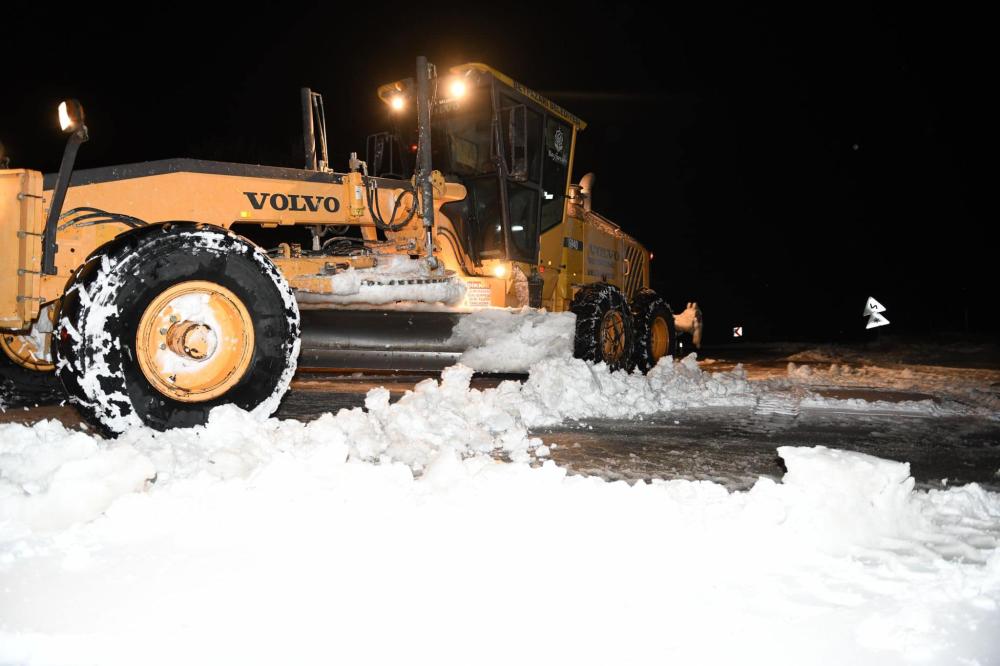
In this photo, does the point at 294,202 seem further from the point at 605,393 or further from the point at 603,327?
the point at 603,327

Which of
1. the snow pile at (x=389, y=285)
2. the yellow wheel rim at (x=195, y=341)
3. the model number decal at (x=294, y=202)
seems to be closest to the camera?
the yellow wheel rim at (x=195, y=341)

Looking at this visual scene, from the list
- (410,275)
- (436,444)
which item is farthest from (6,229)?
(410,275)

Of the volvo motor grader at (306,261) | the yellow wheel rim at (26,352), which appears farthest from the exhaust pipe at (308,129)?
the yellow wheel rim at (26,352)

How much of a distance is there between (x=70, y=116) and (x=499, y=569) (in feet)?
10.8

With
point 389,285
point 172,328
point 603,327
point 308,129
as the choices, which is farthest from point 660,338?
point 172,328

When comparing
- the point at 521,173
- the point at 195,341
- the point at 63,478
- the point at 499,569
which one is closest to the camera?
the point at 499,569

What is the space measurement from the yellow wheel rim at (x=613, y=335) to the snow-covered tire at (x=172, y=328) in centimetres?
416

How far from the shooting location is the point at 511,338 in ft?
19.9

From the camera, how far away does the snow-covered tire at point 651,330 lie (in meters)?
8.76

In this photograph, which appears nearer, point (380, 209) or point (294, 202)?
point (294, 202)

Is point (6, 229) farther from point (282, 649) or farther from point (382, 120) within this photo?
point (382, 120)

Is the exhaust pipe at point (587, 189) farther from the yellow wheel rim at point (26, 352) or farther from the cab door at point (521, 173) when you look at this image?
the yellow wheel rim at point (26, 352)

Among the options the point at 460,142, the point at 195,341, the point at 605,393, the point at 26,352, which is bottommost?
the point at 605,393

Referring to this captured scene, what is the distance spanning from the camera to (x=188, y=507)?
2.62m
